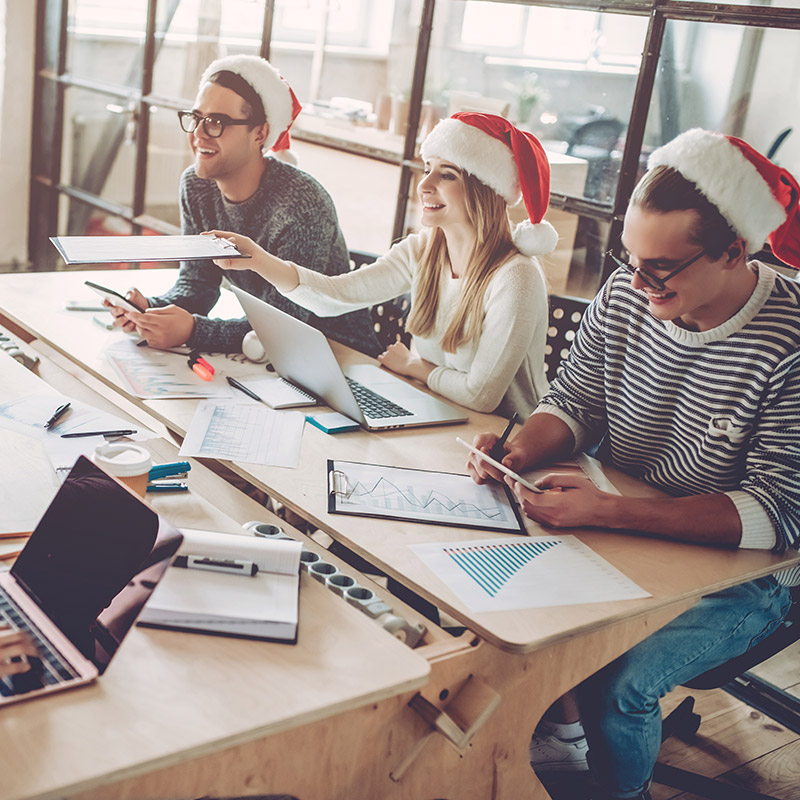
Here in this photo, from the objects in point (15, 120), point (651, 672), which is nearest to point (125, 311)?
point (651, 672)

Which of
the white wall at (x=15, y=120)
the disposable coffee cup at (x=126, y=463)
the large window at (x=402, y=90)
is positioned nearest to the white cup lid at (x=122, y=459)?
the disposable coffee cup at (x=126, y=463)

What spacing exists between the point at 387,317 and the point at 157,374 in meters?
0.86

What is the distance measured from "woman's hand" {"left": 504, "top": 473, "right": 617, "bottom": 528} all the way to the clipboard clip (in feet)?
0.98

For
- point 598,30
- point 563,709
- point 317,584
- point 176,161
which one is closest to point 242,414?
point 317,584

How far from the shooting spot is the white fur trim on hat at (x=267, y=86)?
246 centimetres

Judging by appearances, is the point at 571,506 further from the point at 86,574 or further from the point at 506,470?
the point at 86,574

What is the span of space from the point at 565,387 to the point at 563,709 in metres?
0.63

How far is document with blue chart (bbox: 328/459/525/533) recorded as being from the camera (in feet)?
4.78

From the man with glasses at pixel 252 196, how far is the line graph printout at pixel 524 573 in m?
1.17

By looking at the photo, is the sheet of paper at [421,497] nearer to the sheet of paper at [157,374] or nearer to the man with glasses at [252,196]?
the sheet of paper at [157,374]

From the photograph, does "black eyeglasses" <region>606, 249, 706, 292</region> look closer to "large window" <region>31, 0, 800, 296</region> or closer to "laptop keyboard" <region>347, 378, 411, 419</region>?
"laptop keyboard" <region>347, 378, 411, 419</region>

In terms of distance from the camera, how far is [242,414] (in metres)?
1.77

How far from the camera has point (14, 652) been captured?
97 centimetres

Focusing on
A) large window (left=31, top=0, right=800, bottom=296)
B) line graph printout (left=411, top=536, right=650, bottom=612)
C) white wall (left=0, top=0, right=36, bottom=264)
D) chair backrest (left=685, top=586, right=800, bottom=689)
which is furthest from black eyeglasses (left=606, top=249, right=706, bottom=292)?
white wall (left=0, top=0, right=36, bottom=264)
